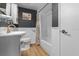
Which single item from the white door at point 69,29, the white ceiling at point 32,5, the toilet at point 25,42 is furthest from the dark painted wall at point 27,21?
the white door at point 69,29

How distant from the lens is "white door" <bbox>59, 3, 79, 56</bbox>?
119 cm

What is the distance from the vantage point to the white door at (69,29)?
3.92 feet

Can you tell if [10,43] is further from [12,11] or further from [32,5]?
[32,5]

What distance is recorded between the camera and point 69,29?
1231 millimetres

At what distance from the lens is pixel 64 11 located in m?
1.26

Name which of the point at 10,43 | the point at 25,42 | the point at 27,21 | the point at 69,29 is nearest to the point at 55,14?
the point at 69,29

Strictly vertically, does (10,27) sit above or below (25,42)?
above

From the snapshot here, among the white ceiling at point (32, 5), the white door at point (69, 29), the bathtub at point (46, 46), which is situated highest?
the white ceiling at point (32, 5)

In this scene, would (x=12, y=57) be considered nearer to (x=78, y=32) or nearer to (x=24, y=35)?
(x=24, y=35)

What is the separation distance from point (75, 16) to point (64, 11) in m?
0.14

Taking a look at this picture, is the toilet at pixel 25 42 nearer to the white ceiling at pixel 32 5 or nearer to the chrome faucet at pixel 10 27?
the chrome faucet at pixel 10 27

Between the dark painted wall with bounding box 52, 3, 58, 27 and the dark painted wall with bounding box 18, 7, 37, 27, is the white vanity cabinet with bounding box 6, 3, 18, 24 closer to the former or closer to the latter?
the dark painted wall with bounding box 18, 7, 37, 27

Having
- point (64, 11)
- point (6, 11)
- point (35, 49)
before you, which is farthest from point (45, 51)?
point (6, 11)

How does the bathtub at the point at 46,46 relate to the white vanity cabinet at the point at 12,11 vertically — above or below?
below
